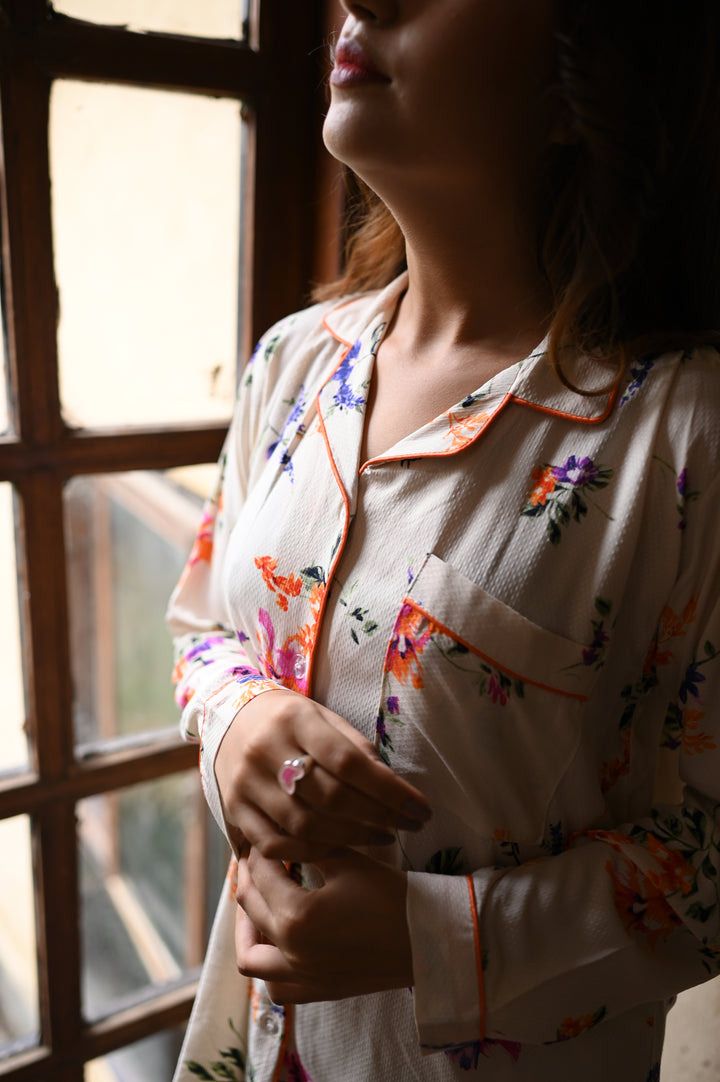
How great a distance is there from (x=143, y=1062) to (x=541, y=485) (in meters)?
1.31

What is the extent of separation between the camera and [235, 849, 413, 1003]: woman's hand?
721 mm

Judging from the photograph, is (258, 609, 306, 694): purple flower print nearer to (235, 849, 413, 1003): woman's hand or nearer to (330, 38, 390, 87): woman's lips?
(235, 849, 413, 1003): woman's hand

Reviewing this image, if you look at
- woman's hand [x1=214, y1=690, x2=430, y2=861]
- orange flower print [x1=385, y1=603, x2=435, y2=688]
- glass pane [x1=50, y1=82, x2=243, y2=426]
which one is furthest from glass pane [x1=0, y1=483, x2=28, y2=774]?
orange flower print [x1=385, y1=603, x2=435, y2=688]

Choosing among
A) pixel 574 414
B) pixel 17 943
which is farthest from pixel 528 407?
pixel 17 943

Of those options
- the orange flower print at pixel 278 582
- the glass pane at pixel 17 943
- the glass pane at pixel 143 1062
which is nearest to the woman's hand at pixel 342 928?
the orange flower print at pixel 278 582

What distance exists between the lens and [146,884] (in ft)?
6.94

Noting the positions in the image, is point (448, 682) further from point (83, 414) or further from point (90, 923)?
point (90, 923)

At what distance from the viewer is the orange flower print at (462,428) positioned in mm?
778

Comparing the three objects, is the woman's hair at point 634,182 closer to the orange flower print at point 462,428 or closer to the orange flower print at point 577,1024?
the orange flower print at point 462,428

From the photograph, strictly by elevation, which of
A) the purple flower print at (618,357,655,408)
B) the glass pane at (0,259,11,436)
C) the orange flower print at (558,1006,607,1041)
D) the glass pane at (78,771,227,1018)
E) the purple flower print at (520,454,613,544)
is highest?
the purple flower print at (618,357,655,408)

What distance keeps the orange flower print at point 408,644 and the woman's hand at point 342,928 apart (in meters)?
0.16

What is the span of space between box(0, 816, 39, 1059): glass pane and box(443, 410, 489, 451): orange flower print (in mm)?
785

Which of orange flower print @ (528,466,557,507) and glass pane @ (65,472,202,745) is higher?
orange flower print @ (528,466,557,507)

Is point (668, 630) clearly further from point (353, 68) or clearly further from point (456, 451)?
point (353, 68)
